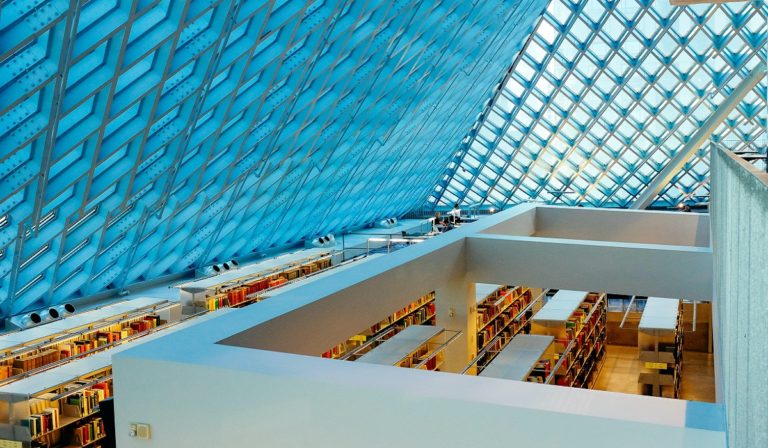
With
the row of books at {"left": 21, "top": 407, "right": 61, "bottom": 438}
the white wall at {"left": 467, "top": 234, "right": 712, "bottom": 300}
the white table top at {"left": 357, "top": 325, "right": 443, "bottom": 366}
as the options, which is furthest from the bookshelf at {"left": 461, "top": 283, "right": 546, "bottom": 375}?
the row of books at {"left": 21, "top": 407, "right": 61, "bottom": 438}

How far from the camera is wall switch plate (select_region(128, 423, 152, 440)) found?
5.66m

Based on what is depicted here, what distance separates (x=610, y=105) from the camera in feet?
99.3

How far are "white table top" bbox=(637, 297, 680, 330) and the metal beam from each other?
1102cm

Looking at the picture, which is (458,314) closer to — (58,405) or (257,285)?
(58,405)

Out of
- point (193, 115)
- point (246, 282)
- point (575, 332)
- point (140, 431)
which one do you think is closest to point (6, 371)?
point (193, 115)

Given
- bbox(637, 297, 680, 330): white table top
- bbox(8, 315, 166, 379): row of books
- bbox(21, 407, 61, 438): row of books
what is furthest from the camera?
bbox(637, 297, 680, 330): white table top

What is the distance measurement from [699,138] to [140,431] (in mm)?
26903

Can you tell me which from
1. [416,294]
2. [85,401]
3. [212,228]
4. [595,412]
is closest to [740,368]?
[595,412]

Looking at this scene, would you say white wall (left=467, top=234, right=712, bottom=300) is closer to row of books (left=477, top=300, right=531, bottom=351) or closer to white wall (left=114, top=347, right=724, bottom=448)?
row of books (left=477, top=300, right=531, bottom=351)

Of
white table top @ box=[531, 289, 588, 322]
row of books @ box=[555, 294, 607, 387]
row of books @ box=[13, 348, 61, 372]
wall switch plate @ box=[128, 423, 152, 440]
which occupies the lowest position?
row of books @ box=[555, 294, 607, 387]

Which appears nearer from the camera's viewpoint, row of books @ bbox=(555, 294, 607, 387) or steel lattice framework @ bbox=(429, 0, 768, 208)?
row of books @ bbox=(555, 294, 607, 387)

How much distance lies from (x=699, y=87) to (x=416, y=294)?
2275cm

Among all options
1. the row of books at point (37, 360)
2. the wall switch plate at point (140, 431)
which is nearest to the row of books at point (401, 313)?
the row of books at point (37, 360)

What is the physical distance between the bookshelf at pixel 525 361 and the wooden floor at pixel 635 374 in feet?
11.3
